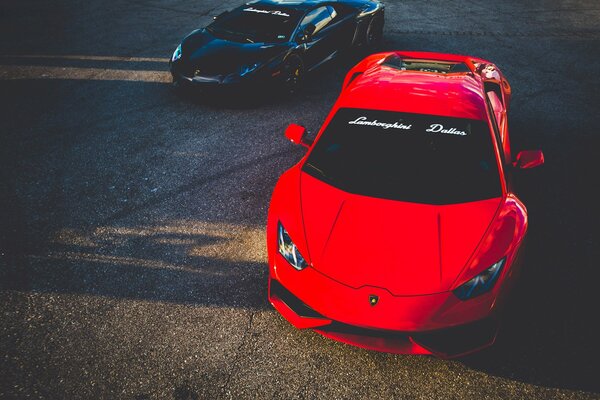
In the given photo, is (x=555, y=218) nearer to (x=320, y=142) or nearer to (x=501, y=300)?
(x=501, y=300)

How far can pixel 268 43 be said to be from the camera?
6.22 meters

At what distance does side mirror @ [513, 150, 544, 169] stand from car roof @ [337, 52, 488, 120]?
463mm

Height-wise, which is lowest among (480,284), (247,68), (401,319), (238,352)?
(238,352)

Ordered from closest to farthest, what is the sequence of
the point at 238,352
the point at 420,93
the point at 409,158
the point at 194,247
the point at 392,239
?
1. the point at 392,239
2. the point at 238,352
3. the point at 409,158
4. the point at 420,93
5. the point at 194,247

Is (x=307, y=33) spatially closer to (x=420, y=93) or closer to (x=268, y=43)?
(x=268, y=43)

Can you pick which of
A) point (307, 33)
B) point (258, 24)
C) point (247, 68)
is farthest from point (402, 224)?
point (258, 24)

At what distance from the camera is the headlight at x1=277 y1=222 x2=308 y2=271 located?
2643 millimetres

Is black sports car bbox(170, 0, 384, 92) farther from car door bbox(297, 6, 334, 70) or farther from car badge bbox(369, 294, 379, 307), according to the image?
car badge bbox(369, 294, 379, 307)

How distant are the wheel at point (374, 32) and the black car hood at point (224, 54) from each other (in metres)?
2.52

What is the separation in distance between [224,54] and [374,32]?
3.64 meters

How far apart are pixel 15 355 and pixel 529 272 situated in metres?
4.12

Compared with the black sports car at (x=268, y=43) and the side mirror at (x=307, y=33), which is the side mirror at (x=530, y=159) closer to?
the black sports car at (x=268, y=43)

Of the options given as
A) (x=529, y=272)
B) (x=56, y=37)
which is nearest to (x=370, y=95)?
(x=529, y=272)

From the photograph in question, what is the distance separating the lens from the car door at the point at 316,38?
650cm
